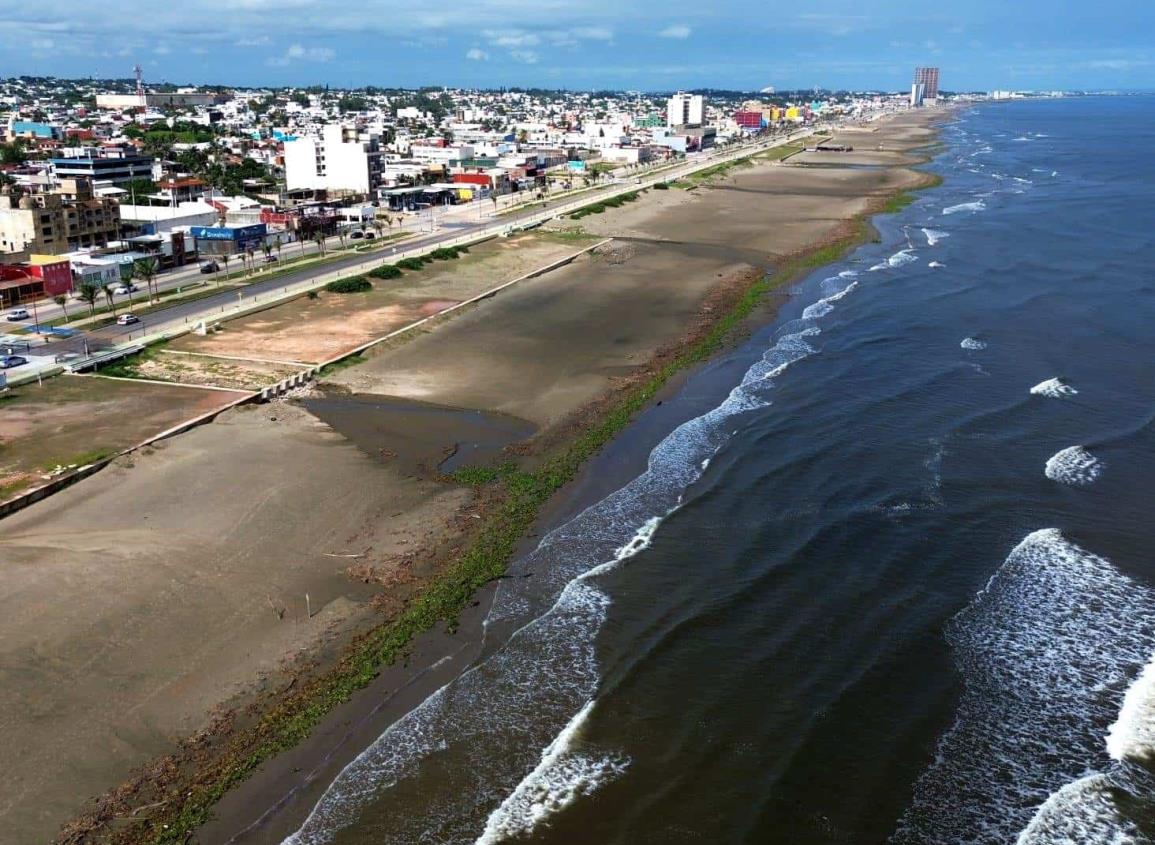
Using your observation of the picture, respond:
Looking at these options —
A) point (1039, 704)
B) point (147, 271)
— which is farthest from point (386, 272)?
point (1039, 704)

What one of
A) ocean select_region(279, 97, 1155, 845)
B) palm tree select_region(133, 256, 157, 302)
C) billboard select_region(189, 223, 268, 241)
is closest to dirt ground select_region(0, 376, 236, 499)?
palm tree select_region(133, 256, 157, 302)

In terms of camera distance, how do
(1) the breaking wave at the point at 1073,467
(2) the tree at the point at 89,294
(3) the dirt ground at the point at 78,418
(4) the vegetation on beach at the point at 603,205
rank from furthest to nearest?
(4) the vegetation on beach at the point at 603,205, (2) the tree at the point at 89,294, (3) the dirt ground at the point at 78,418, (1) the breaking wave at the point at 1073,467

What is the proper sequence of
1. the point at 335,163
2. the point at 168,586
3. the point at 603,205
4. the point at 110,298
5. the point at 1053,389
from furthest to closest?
the point at 335,163 < the point at 603,205 < the point at 110,298 < the point at 1053,389 < the point at 168,586

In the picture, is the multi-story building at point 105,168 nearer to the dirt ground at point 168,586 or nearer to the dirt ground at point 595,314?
the dirt ground at point 595,314

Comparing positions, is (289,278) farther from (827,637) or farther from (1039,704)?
(1039,704)

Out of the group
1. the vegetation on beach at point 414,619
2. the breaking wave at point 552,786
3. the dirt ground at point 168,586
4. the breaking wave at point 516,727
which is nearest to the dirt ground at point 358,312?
the vegetation on beach at point 414,619

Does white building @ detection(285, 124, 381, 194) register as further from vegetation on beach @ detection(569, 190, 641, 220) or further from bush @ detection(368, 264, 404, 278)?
bush @ detection(368, 264, 404, 278)
